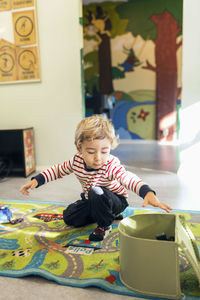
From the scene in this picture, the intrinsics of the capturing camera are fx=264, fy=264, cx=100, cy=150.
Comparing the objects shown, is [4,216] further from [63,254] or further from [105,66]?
[105,66]

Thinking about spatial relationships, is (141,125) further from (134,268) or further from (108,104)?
(134,268)

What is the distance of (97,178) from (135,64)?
343cm

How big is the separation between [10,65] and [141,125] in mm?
2431

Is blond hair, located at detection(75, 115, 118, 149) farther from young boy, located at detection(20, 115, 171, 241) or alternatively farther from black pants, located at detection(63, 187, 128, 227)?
black pants, located at detection(63, 187, 128, 227)

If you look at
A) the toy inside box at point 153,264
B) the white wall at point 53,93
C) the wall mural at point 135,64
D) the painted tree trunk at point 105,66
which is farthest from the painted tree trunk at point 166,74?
the toy inside box at point 153,264

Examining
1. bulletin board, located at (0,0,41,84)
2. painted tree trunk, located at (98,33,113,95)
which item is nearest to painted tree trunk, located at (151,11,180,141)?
painted tree trunk, located at (98,33,113,95)

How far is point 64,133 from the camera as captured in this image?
2295 mm

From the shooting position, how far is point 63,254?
2.99ft

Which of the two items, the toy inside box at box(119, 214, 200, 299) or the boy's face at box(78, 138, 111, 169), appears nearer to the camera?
the toy inside box at box(119, 214, 200, 299)

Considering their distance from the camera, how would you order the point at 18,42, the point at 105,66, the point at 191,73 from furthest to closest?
1. the point at 105,66
2. the point at 18,42
3. the point at 191,73

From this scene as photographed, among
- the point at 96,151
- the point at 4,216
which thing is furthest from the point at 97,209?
the point at 4,216

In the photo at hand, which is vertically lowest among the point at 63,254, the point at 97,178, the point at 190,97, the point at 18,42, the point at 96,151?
the point at 63,254

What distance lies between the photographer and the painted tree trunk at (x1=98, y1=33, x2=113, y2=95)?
420 cm

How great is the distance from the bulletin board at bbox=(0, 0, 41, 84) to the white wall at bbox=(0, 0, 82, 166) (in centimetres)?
5
